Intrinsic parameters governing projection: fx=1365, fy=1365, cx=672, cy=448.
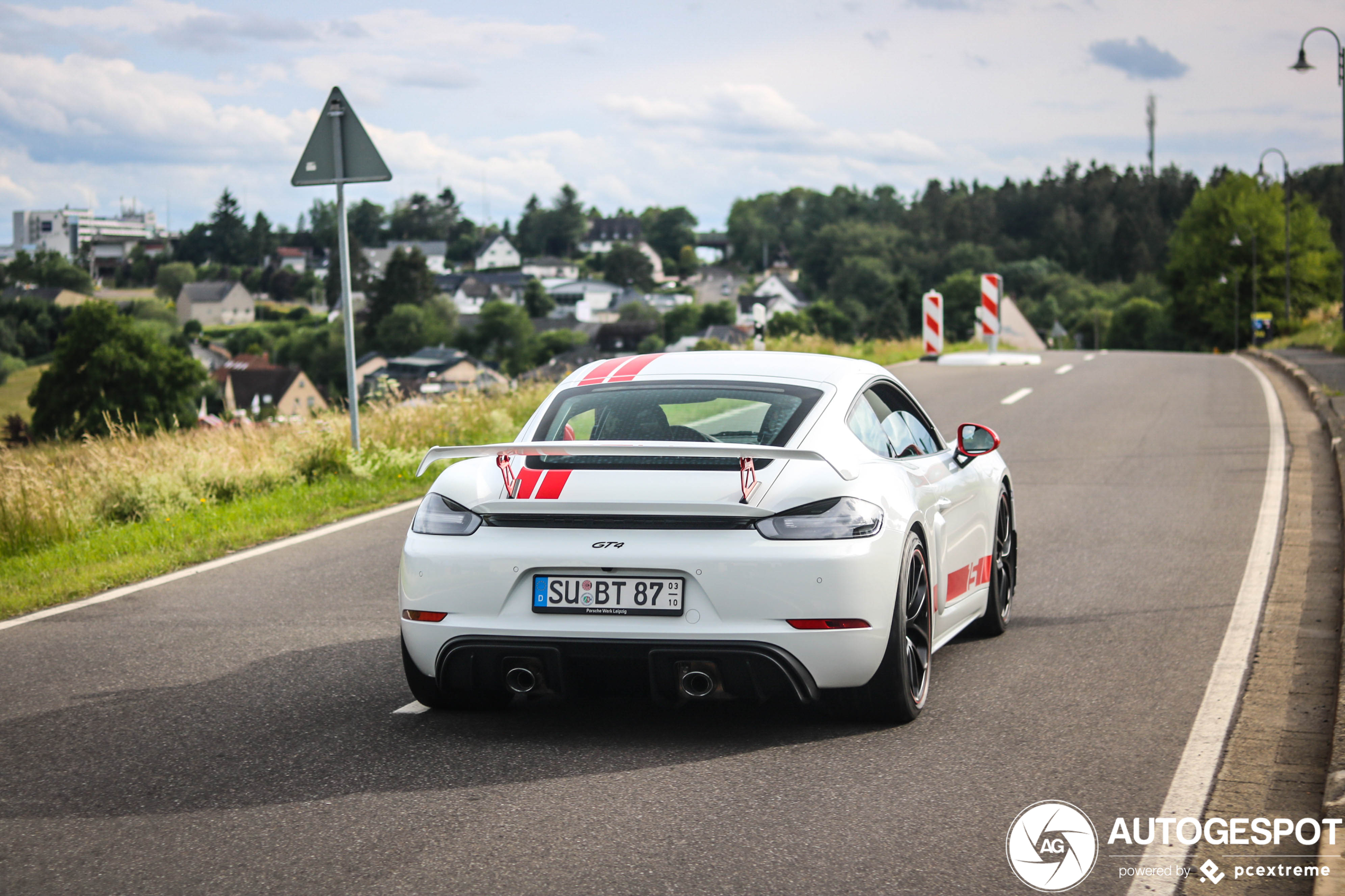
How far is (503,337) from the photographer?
14662 centimetres

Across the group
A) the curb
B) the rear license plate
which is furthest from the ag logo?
the rear license plate

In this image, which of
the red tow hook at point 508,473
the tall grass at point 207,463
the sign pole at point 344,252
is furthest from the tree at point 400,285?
the red tow hook at point 508,473

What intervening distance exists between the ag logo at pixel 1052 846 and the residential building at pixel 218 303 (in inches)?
6784

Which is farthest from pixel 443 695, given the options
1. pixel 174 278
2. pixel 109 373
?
pixel 174 278

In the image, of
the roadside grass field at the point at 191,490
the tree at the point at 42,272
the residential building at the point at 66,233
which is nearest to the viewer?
the roadside grass field at the point at 191,490

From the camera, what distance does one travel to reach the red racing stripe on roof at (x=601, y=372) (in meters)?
5.83

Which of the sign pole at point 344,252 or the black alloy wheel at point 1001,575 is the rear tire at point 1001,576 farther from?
the sign pole at point 344,252

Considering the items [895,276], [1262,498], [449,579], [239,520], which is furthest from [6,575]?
[895,276]

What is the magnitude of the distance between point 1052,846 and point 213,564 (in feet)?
21.5

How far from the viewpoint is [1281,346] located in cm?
4225

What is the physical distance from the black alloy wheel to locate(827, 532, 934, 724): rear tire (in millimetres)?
1284

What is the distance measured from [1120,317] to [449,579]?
130 meters

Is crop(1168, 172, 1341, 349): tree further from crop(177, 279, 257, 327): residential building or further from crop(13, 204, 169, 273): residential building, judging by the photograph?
crop(177, 279, 257, 327): residential building

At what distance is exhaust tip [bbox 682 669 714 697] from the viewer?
4.78 m
